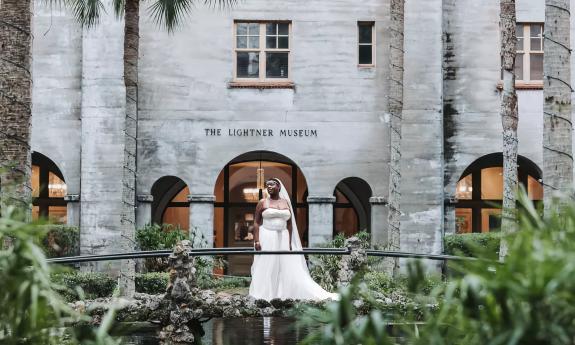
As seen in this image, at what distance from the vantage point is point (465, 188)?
31.8m

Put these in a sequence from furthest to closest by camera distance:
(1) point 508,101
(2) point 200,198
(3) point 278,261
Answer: (2) point 200,198
(1) point 508,101
(3) point 278,261

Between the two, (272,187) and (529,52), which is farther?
(529,52)

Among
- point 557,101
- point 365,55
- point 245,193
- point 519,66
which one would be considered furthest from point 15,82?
point 245,193

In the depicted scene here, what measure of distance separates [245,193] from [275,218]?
48.5ft

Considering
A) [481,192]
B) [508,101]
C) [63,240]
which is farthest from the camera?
[481,192]

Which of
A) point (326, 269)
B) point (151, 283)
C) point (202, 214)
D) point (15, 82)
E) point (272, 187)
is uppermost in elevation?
point (15, 82)

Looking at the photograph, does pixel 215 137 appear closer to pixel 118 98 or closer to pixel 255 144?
pixel 255 144

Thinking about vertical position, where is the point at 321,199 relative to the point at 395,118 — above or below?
below

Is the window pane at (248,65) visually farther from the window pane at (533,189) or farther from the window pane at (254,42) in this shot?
the window pane at (533,189)

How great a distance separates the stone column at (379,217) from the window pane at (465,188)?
575 cm

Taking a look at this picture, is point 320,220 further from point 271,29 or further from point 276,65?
point 271,29

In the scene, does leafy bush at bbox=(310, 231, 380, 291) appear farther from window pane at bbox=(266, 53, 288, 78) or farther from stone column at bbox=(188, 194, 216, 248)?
window pane at bbox=(266, 53, 288, 78)

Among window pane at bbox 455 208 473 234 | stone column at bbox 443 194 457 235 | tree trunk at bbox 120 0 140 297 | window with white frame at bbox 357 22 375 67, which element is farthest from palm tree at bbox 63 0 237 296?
window pane at bbox 455 208 473 234

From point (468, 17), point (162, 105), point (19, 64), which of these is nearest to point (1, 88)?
point (19, 64)
